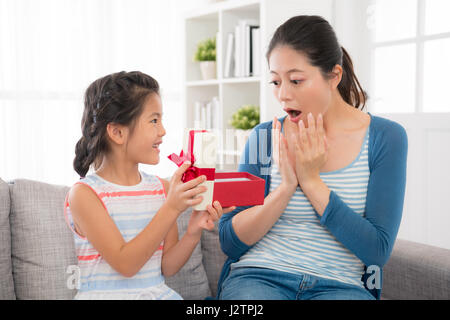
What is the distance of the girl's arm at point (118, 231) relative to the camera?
102cm

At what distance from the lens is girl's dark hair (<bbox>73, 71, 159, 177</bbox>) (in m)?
1.14

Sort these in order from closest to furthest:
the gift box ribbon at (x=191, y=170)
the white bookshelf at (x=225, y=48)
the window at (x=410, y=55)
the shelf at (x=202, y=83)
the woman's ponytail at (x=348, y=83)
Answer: the gift box ribbon at (x=191, y=170) → the woman's ponytail at (x=348, y=83) → the window at (x=410, y=55) → the white bookshelf at (x=225, y=48) → the shelf at (x=202, y=83)

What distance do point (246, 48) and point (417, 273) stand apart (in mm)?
1739

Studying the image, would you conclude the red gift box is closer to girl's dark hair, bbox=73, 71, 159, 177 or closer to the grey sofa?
girl's dark hair, bbox=73, 71, 159, 177

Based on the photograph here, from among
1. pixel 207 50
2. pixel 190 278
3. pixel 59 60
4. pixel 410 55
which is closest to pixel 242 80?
pixel 207 50

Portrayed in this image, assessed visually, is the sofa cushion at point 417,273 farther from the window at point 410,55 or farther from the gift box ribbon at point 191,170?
the window at point 410,55

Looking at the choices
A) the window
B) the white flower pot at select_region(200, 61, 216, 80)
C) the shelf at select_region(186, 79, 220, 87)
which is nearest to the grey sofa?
the window

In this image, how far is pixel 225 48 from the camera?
292 centimetres

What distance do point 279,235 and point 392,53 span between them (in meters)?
1.74

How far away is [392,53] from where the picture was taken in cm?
261

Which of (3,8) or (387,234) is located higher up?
(3,8)

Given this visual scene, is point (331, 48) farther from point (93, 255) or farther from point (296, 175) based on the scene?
point (93, 255)

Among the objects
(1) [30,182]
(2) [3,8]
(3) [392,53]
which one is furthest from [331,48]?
(2) [3,8]

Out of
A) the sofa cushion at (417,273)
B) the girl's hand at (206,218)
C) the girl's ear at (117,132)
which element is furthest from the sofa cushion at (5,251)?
the sofa cushion at (417,273)
